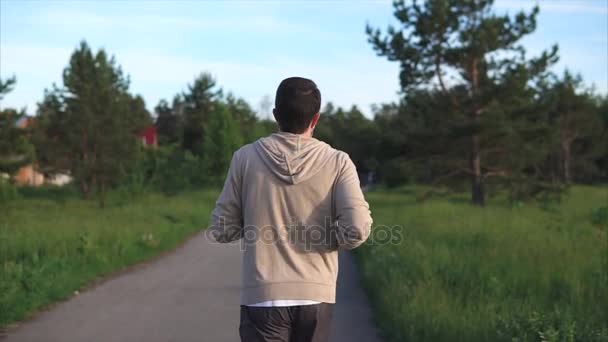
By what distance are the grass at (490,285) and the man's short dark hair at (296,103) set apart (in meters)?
1.81

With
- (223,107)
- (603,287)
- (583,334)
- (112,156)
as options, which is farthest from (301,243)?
(223,107)

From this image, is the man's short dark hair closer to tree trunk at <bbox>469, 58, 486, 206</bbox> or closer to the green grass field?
the green grass field

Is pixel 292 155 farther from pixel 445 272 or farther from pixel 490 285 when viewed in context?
pixel 445 272

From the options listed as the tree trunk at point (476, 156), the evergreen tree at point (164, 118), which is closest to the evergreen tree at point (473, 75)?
the tree trunk at point (476, 156)

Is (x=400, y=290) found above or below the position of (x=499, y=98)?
below

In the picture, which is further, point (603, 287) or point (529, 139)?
point (529, 139)

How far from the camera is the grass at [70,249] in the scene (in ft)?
29.8

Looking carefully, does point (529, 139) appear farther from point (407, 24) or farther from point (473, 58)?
point (407, 24)

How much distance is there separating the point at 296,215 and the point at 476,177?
96.8 ft

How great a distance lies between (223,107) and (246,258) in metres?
39.8

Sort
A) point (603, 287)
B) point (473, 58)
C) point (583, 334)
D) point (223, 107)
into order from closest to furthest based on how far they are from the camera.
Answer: point (583, 334) → point (603, 287) → point (473, 58) → point (223, 107)

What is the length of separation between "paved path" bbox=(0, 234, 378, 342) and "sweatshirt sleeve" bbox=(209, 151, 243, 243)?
390 centimetres

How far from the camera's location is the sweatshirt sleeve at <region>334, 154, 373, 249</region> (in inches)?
119

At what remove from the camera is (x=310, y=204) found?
3109mm
